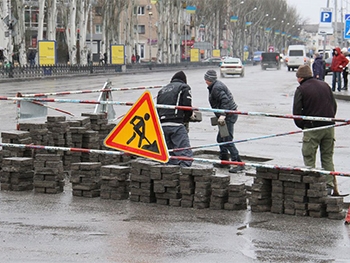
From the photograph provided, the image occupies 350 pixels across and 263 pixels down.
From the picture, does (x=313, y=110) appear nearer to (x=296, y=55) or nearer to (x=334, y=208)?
(x=334, y=208)

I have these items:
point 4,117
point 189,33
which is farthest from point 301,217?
point 189,33

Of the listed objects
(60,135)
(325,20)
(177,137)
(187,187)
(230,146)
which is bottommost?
(187,187)

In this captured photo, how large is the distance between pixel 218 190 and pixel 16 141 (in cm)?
348

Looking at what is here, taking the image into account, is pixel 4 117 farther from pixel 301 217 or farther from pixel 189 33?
pixel 189 33

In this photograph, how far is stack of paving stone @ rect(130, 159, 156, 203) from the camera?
1038 cm

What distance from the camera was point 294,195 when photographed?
9.67 metres

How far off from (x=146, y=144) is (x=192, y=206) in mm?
1027

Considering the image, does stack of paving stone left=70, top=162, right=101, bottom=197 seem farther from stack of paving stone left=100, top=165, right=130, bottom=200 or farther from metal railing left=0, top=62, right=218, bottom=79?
metal railing left=0, top=62, right=218, bottom=79

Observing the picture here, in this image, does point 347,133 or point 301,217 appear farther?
point 347,133

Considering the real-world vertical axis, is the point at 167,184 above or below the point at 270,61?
below

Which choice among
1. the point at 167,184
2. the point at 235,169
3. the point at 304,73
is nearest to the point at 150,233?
the point at 167,184

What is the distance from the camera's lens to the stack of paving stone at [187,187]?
1012cm

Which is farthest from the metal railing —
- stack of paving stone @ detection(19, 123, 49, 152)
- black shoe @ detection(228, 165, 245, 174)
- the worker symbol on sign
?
the worker symbol on sign

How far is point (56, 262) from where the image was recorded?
7.26 metres
